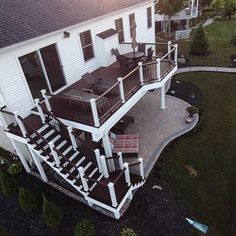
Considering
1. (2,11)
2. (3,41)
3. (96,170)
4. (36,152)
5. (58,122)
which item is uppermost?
(2,11)

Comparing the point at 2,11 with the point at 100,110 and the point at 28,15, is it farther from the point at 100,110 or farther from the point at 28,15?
the point at 100,110

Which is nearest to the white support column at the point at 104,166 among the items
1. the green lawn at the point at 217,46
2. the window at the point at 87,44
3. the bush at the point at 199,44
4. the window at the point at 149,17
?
the window at the point at 87,44

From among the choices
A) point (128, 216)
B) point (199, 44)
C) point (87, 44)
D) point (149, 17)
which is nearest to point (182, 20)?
point (199, 44)

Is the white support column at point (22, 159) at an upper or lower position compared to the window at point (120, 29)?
lower

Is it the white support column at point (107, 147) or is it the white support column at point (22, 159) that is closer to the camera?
the white support column at point (107, 147)

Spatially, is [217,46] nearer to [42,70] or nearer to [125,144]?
[125,144]

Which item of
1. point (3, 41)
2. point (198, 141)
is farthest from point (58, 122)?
point (198, 141)

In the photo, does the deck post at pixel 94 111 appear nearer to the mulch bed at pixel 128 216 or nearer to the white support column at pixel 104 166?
the white support column at pixel 104 166
